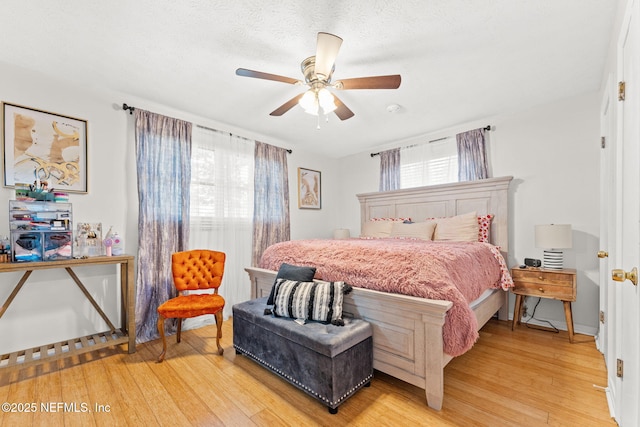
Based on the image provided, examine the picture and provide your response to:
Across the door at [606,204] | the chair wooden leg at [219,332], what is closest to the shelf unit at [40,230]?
the chair wooden leg at [219,332]

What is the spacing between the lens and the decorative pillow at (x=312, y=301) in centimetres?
203

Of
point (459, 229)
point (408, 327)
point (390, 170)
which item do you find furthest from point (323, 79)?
point (390, 170)

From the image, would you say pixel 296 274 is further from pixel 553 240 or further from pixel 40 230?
pixel 553 240

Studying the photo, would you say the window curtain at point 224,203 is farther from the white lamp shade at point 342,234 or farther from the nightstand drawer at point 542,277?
the nightstand drawer at point 542,277

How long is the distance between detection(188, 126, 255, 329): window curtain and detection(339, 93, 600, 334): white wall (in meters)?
3.29

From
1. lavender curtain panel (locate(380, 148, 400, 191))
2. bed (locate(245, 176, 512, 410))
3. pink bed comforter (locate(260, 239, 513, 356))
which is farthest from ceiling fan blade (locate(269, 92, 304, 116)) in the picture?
lavender curtain panel (locate(380, 148, 400, 191))

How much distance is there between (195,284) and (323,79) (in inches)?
92.9

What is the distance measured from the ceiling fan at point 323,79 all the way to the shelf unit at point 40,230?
1997 mm

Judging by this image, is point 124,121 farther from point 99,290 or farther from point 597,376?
point 597,376

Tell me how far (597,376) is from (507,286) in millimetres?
947

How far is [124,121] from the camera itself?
293cm

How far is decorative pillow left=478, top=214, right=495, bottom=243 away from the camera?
11.1 feet

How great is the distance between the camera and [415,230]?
3.62 m

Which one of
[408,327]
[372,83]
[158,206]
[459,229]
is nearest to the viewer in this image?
[408,327]
